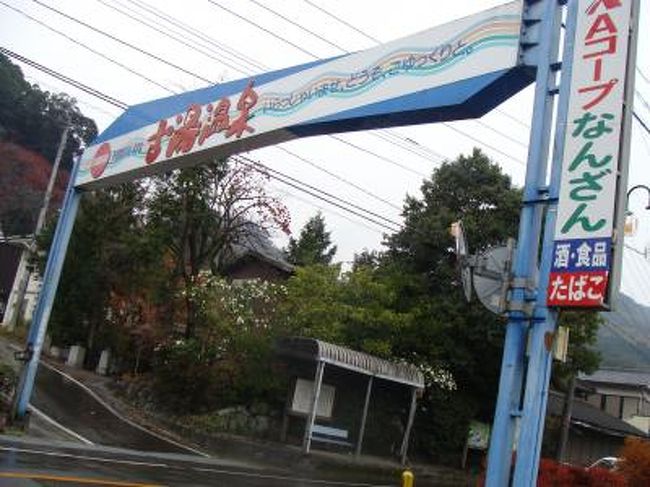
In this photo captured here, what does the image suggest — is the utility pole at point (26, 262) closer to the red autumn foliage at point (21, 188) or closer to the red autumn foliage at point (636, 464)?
the red autumn foliage at point (21, 188)

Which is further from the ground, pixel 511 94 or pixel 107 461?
pixel 511 94

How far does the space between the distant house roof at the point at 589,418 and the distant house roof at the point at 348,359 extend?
12.7 metres

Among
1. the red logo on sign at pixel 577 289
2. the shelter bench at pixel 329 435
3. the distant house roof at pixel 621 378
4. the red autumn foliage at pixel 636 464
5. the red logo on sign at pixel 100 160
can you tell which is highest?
the distant house roof at pixel 621 378

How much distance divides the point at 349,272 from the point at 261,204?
4.73 meters

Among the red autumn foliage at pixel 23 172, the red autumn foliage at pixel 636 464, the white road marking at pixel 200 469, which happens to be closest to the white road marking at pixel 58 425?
the white road marking at pixel 200 469

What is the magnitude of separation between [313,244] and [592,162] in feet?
163

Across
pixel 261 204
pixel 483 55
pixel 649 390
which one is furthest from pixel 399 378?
pixel 649 390

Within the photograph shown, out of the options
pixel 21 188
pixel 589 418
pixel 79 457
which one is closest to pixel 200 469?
pixel 79 457

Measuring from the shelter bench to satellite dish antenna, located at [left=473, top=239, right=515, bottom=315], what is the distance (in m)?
17.6

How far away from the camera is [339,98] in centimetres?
1152

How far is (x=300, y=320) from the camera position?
2781cm

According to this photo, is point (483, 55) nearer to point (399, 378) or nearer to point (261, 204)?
point (399, 378)

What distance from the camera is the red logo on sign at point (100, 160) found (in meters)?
17.2

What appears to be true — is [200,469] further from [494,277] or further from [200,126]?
[494,277]
